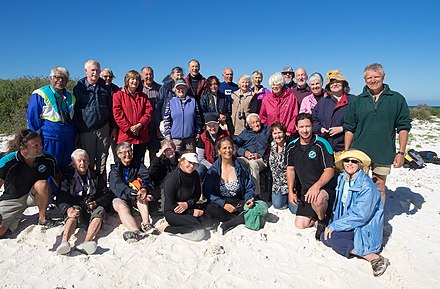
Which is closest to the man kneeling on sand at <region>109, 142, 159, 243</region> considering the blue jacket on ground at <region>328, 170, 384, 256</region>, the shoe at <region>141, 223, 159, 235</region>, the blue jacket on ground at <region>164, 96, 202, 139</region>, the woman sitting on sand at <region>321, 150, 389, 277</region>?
the shoe at <region>141, 223, 159, 235</region>

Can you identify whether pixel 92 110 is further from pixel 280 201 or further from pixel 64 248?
pixel 280 201

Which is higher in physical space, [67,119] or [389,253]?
[67,119]

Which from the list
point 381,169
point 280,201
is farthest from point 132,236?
point 381,169

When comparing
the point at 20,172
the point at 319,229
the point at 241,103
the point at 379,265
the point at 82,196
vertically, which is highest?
the point at 241,103

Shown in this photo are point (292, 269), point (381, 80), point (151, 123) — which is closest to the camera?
point (292, 269)

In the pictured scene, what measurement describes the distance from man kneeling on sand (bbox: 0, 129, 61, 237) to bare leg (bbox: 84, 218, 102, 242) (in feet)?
2.58

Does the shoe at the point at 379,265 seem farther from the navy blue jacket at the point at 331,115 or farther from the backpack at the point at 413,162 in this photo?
the backpack at the point at 413,162

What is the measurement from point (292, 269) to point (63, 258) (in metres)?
3.00

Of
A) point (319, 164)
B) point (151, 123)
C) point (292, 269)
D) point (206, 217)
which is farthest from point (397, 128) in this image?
point (151, 123)

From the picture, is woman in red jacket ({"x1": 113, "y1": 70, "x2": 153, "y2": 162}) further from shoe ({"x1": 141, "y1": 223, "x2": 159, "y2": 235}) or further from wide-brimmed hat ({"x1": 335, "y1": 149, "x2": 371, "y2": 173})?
wide-brimmed hat ({"x1": 335, "y1": 149, "x2": 371, "y2": 173})

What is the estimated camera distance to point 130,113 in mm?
5750

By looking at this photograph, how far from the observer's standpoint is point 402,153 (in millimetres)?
4680

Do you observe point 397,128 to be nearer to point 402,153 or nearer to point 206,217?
point 402,153

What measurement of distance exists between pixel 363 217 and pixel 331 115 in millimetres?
2098
